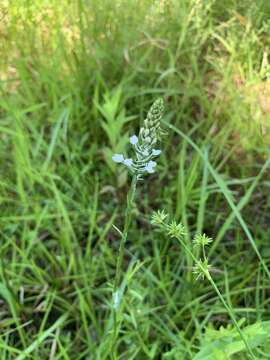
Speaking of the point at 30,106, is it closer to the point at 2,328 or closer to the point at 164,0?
the point at 164,0

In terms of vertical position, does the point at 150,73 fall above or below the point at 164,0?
below

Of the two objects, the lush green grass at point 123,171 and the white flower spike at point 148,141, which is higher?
the white flower spike at point 148,141

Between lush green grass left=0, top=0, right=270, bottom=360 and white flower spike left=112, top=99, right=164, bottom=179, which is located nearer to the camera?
white flower spike left=112, top=99, right=164, bottom=179

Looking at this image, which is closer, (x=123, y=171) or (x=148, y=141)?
(x=148, y=141)

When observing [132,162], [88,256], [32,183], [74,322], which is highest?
[132,162]

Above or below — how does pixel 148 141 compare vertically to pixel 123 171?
above

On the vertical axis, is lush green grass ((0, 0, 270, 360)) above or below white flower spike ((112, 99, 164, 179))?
below

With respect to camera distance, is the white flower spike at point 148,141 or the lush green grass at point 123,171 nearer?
the white flower spike at point 148,141

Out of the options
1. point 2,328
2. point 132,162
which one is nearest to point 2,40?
point 2,328
